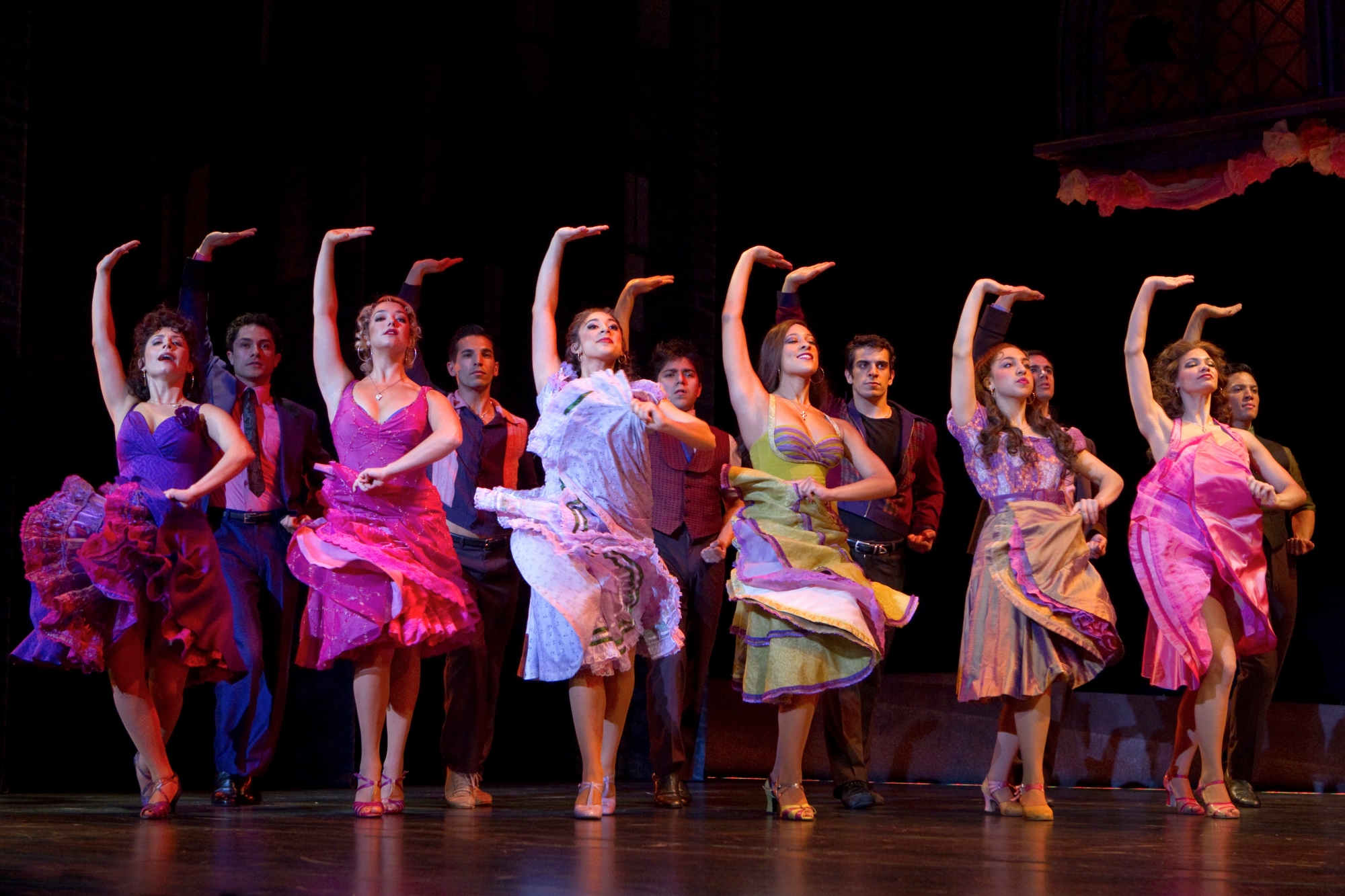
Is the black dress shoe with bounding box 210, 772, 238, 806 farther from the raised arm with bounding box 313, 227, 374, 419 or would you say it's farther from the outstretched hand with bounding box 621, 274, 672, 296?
the outstretched hand with bounding box 621, 274, 672, 296

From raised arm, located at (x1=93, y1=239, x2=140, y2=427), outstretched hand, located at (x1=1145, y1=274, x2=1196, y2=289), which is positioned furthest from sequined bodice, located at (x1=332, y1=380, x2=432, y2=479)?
outstretched hand, located at (x1=1145, y1=274, x2=1196, y2=289)

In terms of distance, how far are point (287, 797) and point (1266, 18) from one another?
210 inches

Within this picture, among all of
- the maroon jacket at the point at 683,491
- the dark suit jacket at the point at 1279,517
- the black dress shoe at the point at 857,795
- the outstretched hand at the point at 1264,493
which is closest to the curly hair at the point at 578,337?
the maroon jacket at the point at 683,491

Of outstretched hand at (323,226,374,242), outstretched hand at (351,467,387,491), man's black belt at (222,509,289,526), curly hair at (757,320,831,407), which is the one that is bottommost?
man's black belt at (222,509,289,526)

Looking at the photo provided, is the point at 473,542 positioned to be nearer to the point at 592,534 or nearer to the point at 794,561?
the point at 592,534

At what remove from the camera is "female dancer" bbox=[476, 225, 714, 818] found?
12.0ft

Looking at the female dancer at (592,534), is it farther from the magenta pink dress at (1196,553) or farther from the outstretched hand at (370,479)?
the magenta pink dress at (1196,553)

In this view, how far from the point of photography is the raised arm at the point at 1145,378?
4.43 meters

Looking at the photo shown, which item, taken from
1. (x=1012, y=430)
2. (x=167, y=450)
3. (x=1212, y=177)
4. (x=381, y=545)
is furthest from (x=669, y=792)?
(x=1212, y=177)

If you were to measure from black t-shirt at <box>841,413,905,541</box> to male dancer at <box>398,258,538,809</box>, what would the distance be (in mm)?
1067

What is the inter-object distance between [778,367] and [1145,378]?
1.20 meters

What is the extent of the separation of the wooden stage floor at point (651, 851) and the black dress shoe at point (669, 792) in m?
0.07

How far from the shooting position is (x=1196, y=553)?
170 inches

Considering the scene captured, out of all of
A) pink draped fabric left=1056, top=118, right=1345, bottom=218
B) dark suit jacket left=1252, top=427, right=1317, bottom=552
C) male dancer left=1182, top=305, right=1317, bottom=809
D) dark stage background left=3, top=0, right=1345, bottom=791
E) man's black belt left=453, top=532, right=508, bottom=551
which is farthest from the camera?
pink draped fabric left=1056, top=118, right=1345, bottom=218
